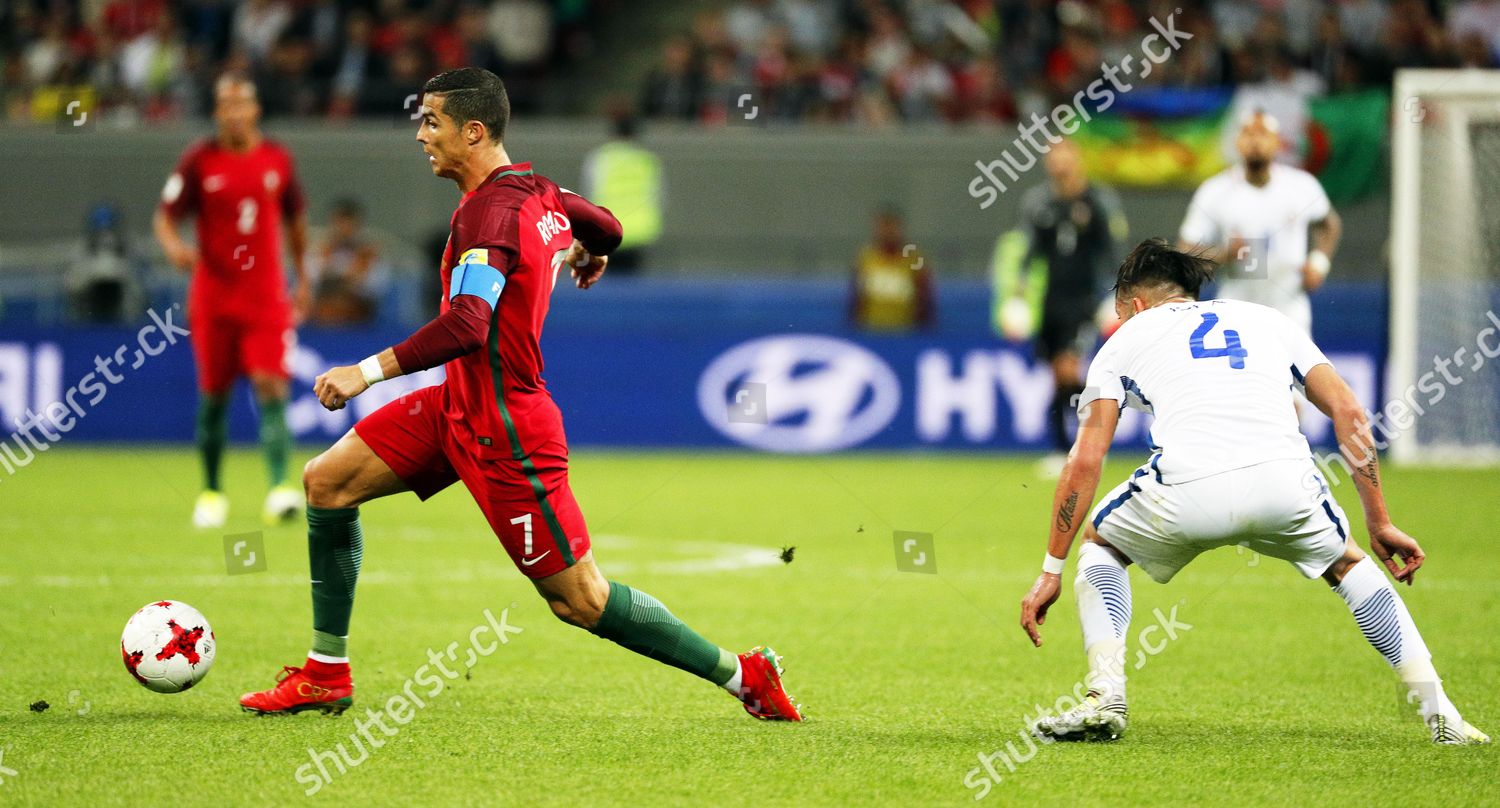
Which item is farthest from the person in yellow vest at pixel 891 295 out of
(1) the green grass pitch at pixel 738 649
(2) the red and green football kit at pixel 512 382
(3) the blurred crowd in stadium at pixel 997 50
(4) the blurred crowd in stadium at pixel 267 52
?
(2) the red and green football kit at pixel 512 382

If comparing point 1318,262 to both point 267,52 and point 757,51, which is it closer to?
point 757,51

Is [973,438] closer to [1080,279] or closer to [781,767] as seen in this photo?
[1080,279]

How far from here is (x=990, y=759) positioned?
15.9 ft

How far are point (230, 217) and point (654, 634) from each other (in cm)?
587

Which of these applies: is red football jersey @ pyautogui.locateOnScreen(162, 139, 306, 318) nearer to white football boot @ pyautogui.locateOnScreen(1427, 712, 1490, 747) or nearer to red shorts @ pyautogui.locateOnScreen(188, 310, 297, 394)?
red shorts @ pyautogui.locateOnScreen(188, 310, 297, 394)

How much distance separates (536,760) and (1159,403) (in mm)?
1997

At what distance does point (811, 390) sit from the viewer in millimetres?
15195

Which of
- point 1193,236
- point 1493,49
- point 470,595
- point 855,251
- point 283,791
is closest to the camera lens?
point 283,791

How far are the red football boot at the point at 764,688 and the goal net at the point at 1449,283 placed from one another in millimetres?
10308

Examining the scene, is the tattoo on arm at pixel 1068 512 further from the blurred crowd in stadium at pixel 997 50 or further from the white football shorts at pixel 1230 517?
the blurred crowd in stadium at pixel 997 50

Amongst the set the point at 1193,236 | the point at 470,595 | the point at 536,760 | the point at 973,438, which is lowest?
the point at 973,438

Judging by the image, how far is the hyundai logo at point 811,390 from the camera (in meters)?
15.1

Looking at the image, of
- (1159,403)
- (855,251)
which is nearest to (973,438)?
(855,251)

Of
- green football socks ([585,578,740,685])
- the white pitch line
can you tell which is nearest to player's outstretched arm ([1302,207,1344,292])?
the white pitch line
